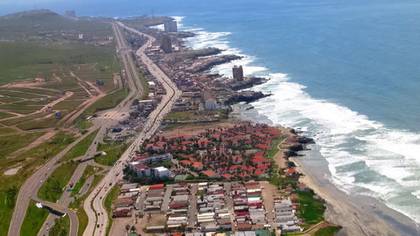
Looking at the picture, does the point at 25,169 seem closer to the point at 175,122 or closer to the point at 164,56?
the point at 175,122

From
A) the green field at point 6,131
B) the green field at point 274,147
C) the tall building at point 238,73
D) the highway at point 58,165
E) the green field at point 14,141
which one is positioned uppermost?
the tall building at point 238,73

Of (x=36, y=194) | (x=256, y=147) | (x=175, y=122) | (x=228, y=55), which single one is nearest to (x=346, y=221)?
(x=256, y=147)

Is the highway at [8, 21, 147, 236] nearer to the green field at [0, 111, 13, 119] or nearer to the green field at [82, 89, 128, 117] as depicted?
the green field at [82, 89, 128, 117]

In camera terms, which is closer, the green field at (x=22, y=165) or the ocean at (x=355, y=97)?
the green field at (x=22, y=165)

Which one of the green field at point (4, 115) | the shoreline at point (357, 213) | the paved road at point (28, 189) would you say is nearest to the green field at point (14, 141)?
the paved road at point (28, 189)

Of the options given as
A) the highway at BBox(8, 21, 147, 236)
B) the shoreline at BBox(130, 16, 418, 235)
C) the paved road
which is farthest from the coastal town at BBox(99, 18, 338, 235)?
the paved road

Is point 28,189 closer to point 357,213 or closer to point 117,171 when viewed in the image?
point 117,171

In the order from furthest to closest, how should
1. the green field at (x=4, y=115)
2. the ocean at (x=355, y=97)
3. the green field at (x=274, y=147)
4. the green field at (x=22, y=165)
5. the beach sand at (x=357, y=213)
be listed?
the green field at (x=4, y=115), the green field at (x=274, y=147), the ocean at (x=355, y=97), the green field at (x=22, y=165), the beach sand at (x=357, y=213)

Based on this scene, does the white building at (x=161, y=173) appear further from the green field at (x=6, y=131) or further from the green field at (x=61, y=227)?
the green field at (x=6, y=131)
